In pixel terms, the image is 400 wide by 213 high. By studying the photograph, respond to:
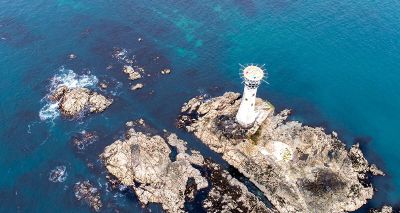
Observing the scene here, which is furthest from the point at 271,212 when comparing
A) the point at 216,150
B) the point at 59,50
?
the point at 59,50

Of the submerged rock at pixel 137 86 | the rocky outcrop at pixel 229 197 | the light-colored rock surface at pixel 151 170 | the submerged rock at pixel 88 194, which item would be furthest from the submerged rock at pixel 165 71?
the submerged rock at pixel 88 194

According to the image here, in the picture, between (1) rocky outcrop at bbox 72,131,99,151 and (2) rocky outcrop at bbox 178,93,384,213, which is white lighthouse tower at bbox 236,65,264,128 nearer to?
(2) rocky outcrop at bbox 178,93,384,213

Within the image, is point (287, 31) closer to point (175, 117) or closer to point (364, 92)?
point (364, 92)

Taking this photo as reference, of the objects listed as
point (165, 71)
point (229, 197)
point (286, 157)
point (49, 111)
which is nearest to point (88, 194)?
point (49, 111)

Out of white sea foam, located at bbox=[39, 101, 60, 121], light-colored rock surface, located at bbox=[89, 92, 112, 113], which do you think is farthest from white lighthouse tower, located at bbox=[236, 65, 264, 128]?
white sea foam, located at bbox=[39, 101, 60, 121]

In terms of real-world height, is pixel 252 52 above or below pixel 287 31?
below

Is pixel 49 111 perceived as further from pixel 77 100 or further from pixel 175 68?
pixel 175 68

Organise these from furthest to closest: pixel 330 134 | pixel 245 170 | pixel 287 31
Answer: pixel 287 31 → pixel 330 134 → pixel 245 170
